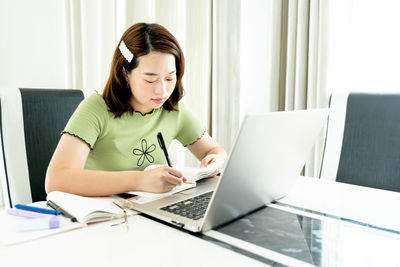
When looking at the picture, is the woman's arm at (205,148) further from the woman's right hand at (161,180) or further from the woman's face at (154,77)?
the woman's right hand at (161,180)

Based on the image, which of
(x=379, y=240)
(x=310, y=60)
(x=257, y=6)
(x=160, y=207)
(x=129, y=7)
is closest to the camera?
(x=379, y=240)

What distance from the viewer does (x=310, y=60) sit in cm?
181

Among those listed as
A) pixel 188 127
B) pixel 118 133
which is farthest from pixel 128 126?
pixel 188 127

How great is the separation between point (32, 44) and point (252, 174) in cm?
208

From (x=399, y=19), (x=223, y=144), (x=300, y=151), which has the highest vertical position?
(x=399, y=19)

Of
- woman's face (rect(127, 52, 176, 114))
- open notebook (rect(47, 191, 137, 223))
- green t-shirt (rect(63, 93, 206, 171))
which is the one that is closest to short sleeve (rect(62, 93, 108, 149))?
green t-shirt (rect(63, 93, 206, 171))

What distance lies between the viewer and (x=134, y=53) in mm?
1100

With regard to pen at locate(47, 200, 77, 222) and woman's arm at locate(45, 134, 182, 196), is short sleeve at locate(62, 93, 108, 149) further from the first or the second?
pen at locate(47, 200, 77, 222)

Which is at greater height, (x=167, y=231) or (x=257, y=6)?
(x=257, y=6)

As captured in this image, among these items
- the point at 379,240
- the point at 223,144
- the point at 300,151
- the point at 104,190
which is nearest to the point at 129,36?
the point at 104,190

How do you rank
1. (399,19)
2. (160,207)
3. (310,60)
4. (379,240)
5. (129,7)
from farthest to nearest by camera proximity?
(129,7) → (310,60) → (399,19) → (160,207) → (379,240)

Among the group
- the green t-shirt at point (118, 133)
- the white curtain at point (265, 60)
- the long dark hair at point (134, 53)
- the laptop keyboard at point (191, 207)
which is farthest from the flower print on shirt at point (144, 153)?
the white curtain at point (265, 60)

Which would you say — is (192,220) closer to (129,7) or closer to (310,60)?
(310,60)

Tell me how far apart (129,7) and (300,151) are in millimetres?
1793
